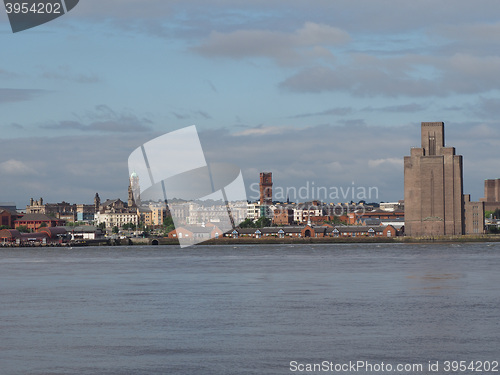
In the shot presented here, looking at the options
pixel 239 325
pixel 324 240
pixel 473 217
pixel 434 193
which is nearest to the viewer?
pixel 239 325

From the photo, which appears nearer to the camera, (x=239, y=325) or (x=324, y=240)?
(x=239, y=325)

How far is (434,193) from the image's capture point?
154 meters

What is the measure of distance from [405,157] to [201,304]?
129 m

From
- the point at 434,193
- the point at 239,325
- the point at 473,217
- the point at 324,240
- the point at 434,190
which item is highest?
the point at 434,190

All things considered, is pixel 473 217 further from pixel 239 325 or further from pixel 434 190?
pixel 239 325

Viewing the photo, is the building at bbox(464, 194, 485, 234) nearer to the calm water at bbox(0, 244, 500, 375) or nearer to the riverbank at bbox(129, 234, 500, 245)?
the riverbank at bbox(129, 234, 500, 245)

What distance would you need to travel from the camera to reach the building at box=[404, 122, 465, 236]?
153m

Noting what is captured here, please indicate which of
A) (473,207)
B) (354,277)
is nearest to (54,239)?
(473,207)

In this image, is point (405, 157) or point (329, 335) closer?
point (329, 335)

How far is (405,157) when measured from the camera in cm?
15662

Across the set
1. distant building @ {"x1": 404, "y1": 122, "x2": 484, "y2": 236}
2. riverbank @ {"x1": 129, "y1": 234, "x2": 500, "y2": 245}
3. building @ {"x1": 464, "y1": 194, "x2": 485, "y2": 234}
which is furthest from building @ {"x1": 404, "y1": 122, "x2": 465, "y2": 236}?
building @ {"x1": 464, "y1": 194, "x2": 485, "y2": 234}

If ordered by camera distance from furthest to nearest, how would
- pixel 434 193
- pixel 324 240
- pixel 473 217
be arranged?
1. pixel 473 217
2. pixel 324 240
3. pixel 434 193

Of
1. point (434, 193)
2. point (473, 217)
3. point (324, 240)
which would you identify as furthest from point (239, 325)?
point (473, 217)

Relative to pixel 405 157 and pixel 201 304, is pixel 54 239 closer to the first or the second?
pixel 405 157
